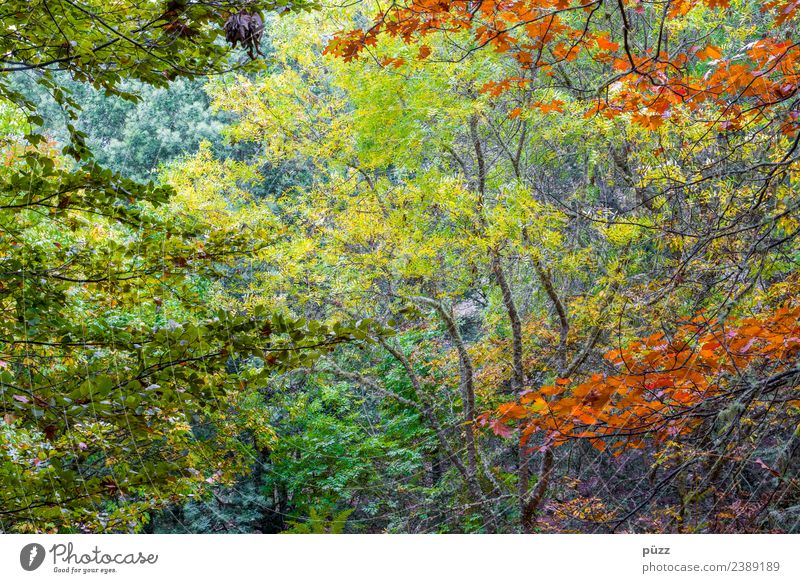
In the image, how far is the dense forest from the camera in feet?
4.28

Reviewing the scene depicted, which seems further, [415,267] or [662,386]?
[415,267]

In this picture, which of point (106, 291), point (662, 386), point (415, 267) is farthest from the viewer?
point (415, 267)

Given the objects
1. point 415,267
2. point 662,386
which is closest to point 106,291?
point 662,386

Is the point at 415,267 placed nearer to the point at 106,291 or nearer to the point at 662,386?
the point at 106,291

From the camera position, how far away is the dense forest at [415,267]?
1304 mm

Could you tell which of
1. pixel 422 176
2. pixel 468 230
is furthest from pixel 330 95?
pixel 468 230

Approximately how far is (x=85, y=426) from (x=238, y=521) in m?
2.88

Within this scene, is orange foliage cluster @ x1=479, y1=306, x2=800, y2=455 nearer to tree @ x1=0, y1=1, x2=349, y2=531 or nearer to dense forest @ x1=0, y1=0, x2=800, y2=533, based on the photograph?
dense forest @ x1=0, y1=0, x2=800, y2=533

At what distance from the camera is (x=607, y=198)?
3355mm

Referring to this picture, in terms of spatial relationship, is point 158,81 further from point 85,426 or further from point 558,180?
point 558,180

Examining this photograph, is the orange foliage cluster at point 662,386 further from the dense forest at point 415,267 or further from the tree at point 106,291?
the tree at point 106,291

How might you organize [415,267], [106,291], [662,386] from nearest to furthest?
1. [662,386]
2. [106,291]
3. [415,267]

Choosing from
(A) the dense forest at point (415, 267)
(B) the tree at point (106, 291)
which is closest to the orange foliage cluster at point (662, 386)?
(A) the dense forest at point (415, 267)

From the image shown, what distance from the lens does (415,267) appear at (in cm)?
330
